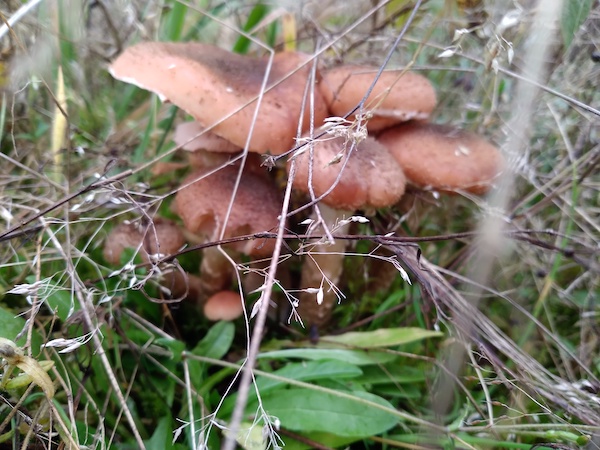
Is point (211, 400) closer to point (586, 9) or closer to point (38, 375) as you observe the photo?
point (38, 375)

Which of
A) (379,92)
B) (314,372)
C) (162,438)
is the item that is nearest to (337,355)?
(314,372)

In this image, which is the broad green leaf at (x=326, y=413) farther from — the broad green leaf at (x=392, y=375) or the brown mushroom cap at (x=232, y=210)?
the brown mushroom cap at (x=232, y=210)

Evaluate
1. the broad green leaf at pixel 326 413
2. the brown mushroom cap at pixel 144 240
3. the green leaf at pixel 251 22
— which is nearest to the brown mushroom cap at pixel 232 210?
the brown mushroom cap at pixel 144 240

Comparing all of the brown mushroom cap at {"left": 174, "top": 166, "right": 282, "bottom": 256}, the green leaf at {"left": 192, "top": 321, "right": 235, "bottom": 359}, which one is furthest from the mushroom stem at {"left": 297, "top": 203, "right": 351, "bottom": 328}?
the green leaf at {"left": 192, "top": 321, "right": 235, "bottom": 359}

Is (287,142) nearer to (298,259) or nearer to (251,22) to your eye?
(298,259)

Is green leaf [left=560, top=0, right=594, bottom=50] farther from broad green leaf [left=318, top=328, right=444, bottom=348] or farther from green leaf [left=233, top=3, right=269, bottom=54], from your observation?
green leaf [left=233, top=3, right=269, bottom=54]
